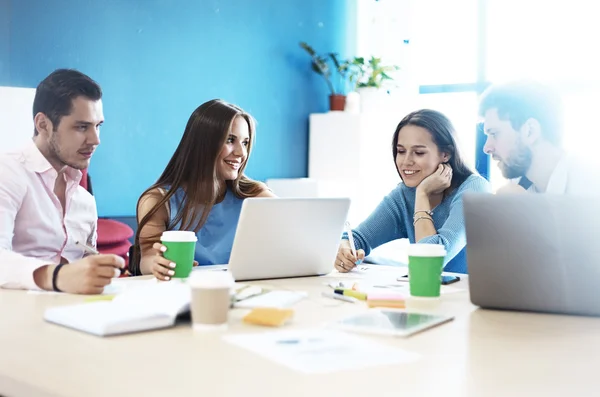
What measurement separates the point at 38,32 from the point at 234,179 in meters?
1.88

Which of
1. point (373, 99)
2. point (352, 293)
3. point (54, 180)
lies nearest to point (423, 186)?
point (352, 293)

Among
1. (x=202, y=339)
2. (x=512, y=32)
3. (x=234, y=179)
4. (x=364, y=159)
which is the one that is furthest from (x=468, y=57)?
(x=202, y=339)

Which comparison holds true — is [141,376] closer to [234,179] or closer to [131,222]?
[234,179]

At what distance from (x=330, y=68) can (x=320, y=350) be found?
15.3ft

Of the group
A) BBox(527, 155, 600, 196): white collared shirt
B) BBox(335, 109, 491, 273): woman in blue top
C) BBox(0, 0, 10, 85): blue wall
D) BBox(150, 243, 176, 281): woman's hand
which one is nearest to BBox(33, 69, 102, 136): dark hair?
BBox(150, 243, 176, 281): woman's hand

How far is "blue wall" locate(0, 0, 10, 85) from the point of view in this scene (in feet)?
11.8

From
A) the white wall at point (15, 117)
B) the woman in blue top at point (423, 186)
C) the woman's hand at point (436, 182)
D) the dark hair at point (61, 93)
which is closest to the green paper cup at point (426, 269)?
the woman in blue top at point (423, 186)

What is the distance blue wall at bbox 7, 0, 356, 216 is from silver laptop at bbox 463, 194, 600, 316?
9.67ft

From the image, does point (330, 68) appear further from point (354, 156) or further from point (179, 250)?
point (179, 250)

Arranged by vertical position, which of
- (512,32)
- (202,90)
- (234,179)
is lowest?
(234,179)

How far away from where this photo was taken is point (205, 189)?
7.84 ft

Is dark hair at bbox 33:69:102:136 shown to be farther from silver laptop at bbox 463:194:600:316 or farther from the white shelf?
the white shelf

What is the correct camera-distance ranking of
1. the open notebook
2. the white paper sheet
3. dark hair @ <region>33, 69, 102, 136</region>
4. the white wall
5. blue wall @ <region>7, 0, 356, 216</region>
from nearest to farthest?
1. the white paper sheet
2. the open notebook
3. dark hair @ <region>33, 69, 102, 136</region>
4. the white wall
5. blue wall @ <region>7, 0, 356, 216</region>

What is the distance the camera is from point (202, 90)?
4652mm
